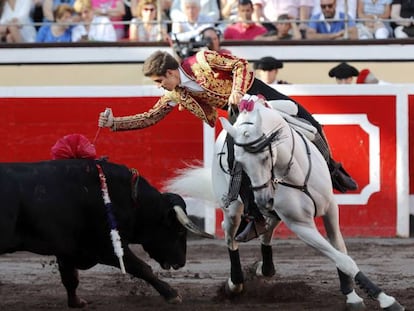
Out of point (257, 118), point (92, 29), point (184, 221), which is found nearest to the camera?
point (257, 118)

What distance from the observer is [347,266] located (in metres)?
6.42

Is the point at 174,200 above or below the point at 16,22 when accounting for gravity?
below

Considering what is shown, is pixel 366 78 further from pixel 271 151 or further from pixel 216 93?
pixel 271 151

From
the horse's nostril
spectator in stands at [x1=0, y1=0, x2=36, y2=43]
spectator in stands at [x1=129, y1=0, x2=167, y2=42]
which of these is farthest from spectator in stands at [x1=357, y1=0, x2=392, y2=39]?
the horse's nostril

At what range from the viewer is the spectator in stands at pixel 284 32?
1230 centimetres

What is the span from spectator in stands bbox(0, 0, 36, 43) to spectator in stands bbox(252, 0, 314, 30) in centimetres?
235

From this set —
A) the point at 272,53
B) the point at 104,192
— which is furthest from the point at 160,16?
the point at 104,192

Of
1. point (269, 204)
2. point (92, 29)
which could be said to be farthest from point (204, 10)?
point (269, 204)

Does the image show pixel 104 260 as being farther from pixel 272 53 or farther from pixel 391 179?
Answer: pixel 272 53

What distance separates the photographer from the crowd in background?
12.2m

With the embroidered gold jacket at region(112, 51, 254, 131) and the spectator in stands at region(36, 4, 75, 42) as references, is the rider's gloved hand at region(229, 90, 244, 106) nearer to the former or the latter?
the embroidered gold jacket at region(112, 51, 254, 131)

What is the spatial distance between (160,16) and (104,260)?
5872 mm

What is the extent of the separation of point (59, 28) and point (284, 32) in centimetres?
234

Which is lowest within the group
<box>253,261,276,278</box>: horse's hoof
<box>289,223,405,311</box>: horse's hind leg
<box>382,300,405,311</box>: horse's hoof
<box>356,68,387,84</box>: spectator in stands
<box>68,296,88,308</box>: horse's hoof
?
<box>253,261,276,278</box>: horse's hoof
